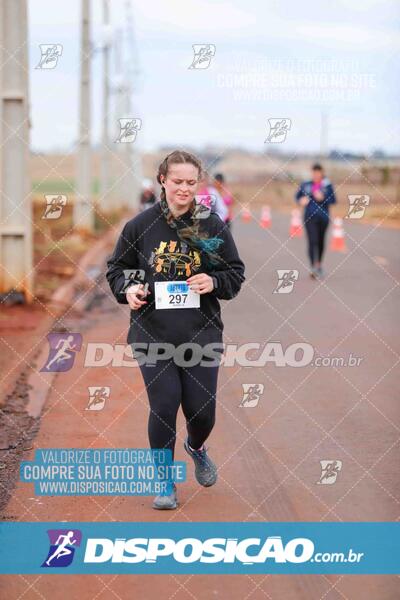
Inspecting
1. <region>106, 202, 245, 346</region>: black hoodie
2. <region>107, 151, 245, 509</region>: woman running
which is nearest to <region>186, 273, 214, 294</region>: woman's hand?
<region>107, 151, 245, 509</region>: woman running

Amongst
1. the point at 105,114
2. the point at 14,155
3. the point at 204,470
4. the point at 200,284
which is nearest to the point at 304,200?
the point at 14,155

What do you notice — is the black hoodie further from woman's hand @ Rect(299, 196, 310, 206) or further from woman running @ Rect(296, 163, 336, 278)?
woman's hand @ Rect(299, 196, 310, 206)

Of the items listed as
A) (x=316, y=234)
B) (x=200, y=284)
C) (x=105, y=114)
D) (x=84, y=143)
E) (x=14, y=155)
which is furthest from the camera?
(x=105, y=114)

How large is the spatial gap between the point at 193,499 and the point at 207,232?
59.6 inches

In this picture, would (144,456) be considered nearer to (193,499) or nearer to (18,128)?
(193,499)

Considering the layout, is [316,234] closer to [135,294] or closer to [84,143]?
[84,143]

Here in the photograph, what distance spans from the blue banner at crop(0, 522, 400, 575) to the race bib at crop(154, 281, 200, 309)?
1115mm

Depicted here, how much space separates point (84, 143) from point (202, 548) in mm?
23798

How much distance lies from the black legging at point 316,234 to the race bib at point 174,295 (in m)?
12.4

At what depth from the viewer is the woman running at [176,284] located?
5.99m

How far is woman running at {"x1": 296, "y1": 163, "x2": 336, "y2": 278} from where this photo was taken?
18.0 meters

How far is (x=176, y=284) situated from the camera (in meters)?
6.02

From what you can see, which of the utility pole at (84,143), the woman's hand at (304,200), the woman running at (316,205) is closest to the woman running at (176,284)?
the woman running at (316,205)

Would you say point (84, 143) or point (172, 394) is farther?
point (84, 143)
